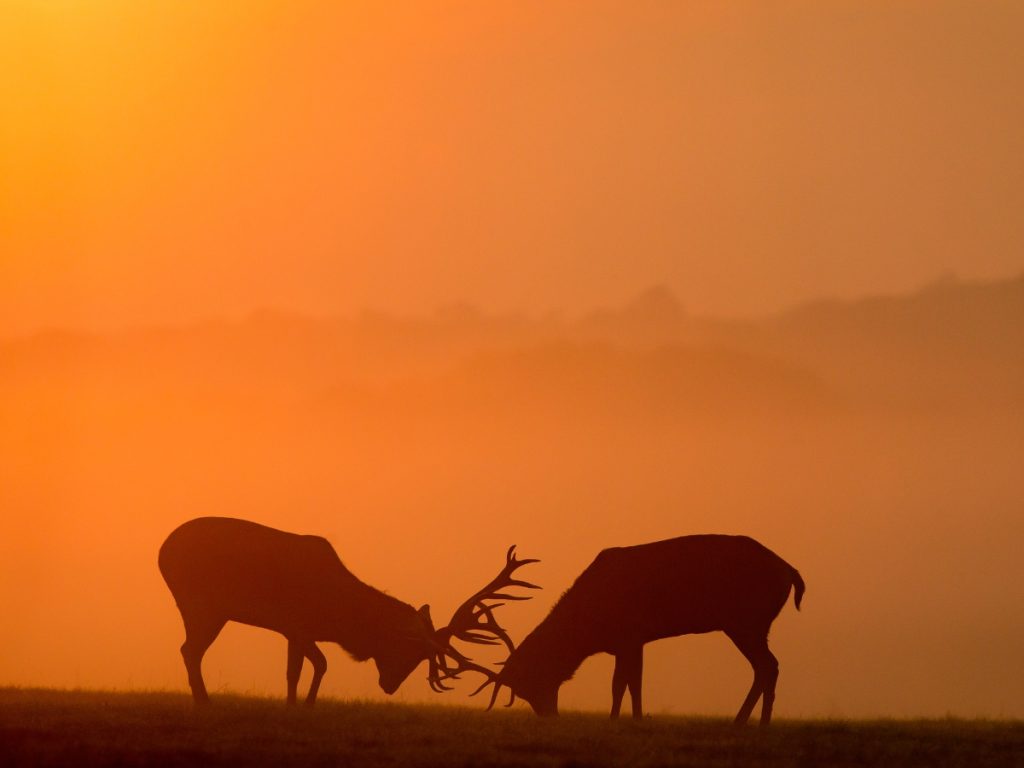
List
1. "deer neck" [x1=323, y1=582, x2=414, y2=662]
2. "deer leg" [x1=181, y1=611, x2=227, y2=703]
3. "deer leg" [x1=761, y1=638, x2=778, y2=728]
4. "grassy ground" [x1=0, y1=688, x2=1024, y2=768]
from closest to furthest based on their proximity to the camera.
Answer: "grassy ground" [x1=0, y1=688, x2=1024, y2=768], "deer leg" [x1=761, y1=638, x2=778, y2=728], "deer leg" [x1=181, y1=611, x2=227, y2=703], "deer neck" [x1=323, y1=582, x2=414, y2=662]

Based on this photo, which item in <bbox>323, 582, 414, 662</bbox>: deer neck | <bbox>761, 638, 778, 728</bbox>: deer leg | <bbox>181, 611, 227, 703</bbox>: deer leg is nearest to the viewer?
<bbox>761, 638, 778, 728</bbox>: deer leg

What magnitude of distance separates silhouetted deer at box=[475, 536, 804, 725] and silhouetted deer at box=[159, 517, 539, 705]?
1.99ft

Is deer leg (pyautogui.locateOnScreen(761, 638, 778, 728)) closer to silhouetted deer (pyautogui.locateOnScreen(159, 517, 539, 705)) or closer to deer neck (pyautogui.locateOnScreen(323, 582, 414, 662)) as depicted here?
silhouetted deer (pyautogui.locateOnScreen(159, 517, 539, 705))

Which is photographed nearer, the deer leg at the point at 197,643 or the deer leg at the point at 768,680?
the deer leg at the point at 768,680

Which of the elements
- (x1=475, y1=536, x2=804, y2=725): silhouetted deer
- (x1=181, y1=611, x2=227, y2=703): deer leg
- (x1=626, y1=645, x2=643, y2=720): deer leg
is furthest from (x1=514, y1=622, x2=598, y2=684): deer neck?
(x1=181, y1=611, x2=227, y2=703): deer leg

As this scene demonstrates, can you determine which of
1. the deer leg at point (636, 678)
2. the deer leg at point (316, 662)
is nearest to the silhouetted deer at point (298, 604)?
the deer leg at point (316, 662)

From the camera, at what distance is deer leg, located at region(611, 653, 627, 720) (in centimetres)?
2142

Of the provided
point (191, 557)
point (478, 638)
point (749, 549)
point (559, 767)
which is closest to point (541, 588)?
point (478, 638)

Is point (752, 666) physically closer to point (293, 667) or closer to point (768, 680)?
point (768, 680)

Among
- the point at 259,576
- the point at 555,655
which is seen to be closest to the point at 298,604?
the point at 259,576

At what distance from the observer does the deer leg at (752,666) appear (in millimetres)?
20328

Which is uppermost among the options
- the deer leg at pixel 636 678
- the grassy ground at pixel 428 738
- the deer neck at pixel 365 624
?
the deer neck at pixel 365 624

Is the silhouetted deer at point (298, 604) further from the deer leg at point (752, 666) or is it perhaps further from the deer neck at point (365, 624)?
the deer leg at point (752, 666)

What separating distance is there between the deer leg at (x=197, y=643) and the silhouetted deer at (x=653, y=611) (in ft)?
11.9
